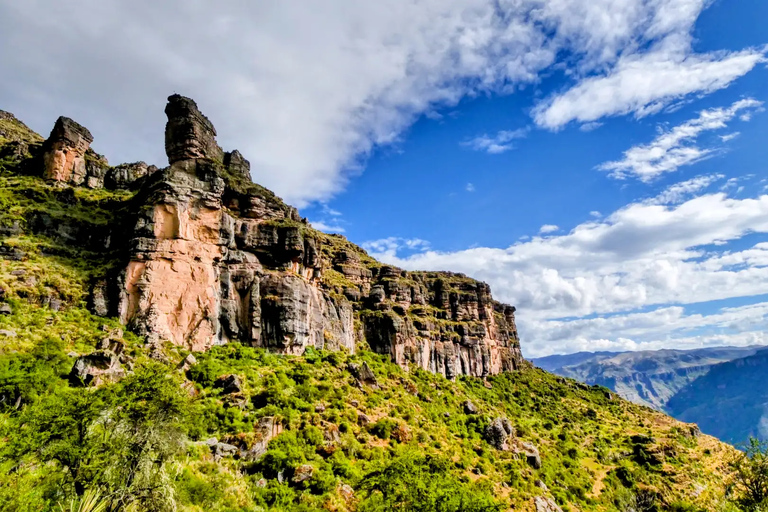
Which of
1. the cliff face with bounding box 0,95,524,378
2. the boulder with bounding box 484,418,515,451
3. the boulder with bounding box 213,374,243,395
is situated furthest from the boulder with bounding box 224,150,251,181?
the boulder with bounding box 484,418,515,451

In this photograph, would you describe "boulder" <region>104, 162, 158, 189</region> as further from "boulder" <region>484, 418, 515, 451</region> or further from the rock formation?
"boulder" <region>484, 418, 515, 451</region>

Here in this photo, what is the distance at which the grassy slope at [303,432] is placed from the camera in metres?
26.5

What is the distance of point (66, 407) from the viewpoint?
61.7 ft

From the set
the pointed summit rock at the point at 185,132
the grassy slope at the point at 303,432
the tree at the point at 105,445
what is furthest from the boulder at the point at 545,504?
the pointed summit rock at the point at 185,132

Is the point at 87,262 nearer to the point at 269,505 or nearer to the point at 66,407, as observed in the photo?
the point at 66,407

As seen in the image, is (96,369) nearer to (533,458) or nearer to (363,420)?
(363,420)

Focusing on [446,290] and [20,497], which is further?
[446,290]

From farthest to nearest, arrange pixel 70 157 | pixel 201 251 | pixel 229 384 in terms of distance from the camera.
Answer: pixel 70 157 → pixel 201 251 → pixel 229 384

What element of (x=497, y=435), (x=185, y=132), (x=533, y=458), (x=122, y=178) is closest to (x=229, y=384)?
(x=185, y=132)

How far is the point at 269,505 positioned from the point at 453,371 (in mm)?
72766

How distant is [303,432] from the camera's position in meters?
34.0

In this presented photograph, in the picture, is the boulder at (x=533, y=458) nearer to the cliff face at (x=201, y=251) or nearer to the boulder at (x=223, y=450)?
the cliff face at (x=201, y=251)

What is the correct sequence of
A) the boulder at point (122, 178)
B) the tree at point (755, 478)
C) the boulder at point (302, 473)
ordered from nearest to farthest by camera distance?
1. the boulder at point (302, 473)
2. the tree at point (755, 478)
3. the boulder at point (122, 178)

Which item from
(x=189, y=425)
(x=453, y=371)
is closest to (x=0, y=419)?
(x=189, y=425)
